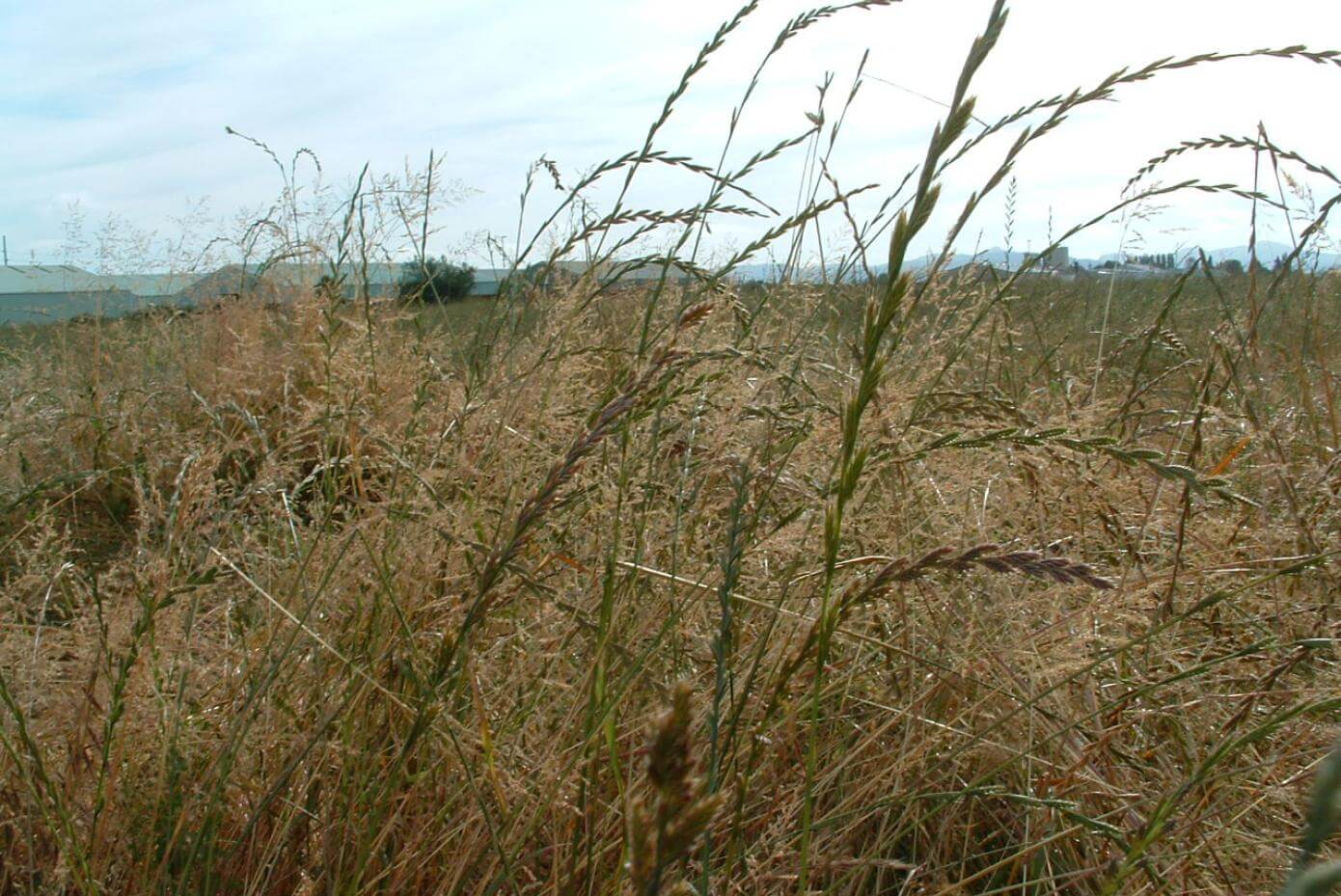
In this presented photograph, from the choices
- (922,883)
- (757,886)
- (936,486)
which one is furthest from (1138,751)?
(757,886)

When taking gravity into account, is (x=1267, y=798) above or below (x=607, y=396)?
below

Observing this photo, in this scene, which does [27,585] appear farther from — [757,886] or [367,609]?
[757,886]

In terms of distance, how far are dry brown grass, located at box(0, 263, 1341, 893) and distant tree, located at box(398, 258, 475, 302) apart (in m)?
0.56

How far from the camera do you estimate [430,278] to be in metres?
2.35

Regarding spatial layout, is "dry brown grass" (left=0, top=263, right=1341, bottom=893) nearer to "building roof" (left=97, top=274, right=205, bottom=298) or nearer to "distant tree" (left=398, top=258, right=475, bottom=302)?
"distant tree" (left=398, top=258, right=475, bottom=302)

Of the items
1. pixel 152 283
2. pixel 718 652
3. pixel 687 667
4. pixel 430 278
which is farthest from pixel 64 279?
pixel 718 652

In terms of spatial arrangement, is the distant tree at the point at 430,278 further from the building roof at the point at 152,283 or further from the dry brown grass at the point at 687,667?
the building roof at the point at 152,283

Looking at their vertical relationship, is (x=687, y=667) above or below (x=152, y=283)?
below

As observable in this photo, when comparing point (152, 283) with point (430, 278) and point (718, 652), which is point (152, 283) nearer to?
point (430, 278)

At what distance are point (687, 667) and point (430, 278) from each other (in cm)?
117

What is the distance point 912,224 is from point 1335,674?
1.03 metres

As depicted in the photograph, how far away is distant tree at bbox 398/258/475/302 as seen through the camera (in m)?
2.52

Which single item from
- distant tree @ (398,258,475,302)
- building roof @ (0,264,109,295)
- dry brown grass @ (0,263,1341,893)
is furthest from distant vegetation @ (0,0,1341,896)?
building roof @ (0,264,109,295)

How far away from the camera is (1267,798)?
56.1 inches
